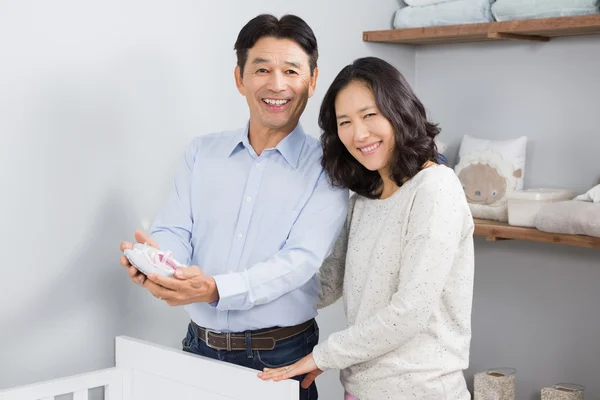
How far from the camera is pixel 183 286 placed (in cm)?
146

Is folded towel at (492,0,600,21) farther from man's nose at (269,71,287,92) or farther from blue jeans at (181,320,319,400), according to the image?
blue jeans at (181,320,319,400)

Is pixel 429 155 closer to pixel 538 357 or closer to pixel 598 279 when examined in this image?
pixel 598 279

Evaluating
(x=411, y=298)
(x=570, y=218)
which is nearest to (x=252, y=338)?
(x=411, y=298)

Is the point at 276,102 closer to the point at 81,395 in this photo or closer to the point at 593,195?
the point at 81,395

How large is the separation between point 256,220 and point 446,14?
1.17 metres

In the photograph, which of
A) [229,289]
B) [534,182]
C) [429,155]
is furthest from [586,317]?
[229,289]

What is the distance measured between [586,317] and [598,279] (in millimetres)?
127

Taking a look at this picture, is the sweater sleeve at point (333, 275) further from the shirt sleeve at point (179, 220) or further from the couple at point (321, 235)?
the shirt sleeve at point (179, 220)

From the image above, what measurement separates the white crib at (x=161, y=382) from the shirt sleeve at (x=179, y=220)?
211 mm

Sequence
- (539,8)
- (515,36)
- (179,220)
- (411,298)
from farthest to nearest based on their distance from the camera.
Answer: (515,36) < (539,8) < (179,220) < (411,298)

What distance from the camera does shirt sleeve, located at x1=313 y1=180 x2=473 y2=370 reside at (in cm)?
140

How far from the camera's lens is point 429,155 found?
152 cm

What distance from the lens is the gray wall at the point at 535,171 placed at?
242 centimetres

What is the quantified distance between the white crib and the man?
0.31ft
